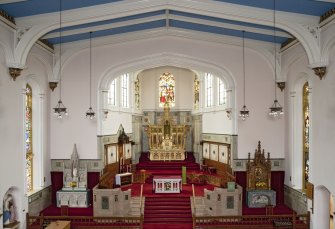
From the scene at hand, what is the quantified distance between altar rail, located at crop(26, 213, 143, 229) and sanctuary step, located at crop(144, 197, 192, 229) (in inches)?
34.2

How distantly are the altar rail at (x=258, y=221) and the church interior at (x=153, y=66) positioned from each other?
0.21 feet

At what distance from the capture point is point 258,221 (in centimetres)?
1413

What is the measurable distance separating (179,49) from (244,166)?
20.1ft

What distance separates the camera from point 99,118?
1752 centimetres

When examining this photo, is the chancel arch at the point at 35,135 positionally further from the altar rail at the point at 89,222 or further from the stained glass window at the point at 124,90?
the stained glass window at the point at 124,90

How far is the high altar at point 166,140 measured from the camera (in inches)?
973

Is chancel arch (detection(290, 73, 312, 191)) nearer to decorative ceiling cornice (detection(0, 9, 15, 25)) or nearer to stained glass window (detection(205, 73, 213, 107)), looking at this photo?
stained glass window (detection(205, 73, 213, 107))

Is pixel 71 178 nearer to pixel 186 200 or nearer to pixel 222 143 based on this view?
pixel 186 200

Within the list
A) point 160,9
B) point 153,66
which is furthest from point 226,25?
point 153,66

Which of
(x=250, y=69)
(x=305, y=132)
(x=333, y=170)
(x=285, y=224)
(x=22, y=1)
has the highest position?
(x=22, y=1)

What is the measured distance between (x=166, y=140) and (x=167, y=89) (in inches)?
174

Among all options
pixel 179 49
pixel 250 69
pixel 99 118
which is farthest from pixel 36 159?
pixel 250 69

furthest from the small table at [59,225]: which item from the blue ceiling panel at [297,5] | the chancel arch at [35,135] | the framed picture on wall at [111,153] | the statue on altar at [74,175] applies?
the blue ceiling panel at [297,5]

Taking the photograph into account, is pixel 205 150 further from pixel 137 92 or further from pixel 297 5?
pixel 297 5
